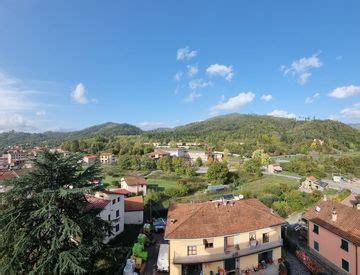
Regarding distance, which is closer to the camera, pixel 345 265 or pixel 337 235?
pixel 345 265

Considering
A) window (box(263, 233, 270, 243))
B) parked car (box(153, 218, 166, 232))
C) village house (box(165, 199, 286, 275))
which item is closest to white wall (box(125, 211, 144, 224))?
parked car (box(153, 218, 166, 232))

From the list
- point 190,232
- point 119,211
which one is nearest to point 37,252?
point 190,232

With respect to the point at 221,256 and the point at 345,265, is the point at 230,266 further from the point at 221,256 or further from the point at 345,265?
the point at 345,265

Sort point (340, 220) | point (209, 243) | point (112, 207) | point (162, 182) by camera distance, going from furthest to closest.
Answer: point (162, 182) → point (112, 207) → point (340, 220) → point (209, 243)

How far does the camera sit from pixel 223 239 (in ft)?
73.3

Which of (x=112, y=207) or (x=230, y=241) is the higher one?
(x=112, y=207)

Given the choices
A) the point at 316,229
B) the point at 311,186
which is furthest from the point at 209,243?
the point at 311,186

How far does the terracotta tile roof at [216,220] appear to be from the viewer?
22.0m

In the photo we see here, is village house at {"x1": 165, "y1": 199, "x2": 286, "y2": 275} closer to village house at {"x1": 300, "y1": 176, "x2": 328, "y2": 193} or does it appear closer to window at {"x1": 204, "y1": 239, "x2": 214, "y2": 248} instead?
window at {"x1": 204, "y1": 239, "x2": 214, "y2": 248}

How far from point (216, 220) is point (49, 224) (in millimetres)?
12793

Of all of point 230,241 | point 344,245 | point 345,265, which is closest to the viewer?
point 230,241

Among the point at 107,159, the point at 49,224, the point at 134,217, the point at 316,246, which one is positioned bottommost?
the point at 316,246

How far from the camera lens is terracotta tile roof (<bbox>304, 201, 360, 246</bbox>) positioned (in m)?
24.1

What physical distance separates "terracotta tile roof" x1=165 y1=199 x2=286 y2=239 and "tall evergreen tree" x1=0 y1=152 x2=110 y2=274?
6612 millimetres
